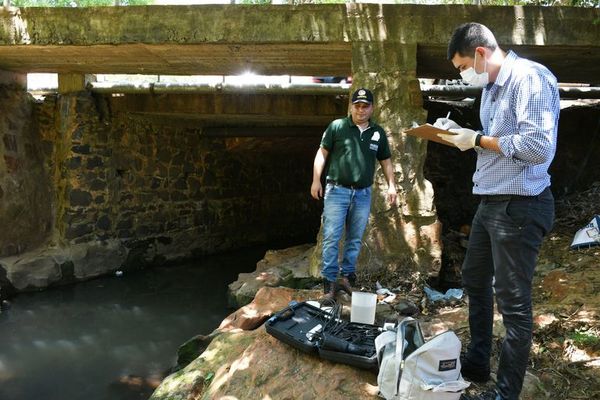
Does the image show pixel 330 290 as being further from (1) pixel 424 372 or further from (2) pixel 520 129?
(2) pixel 520 129

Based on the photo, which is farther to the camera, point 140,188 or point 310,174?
point 310,174

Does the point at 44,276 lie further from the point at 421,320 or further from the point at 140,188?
the point at 421,320

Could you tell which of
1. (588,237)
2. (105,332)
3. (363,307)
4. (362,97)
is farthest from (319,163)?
(105,332)

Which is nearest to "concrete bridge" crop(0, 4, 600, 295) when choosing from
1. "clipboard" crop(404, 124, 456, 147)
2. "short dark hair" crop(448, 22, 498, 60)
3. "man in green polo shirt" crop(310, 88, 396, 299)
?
"man in green polo shirt" crop(310, 88, 396, 299)

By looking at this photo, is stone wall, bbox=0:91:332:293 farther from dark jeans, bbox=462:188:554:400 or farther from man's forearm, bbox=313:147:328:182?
dark jeans, bbox=462:188:554:400

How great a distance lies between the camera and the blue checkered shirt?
1.85 m

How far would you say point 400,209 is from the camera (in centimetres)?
421

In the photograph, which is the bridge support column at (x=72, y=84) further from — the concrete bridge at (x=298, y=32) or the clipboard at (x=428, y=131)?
the clipboard at (x=428, y=131)

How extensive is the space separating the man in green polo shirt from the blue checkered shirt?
1313 mm

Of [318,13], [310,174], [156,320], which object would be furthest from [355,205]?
[310,174]

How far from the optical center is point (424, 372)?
78.1 inches

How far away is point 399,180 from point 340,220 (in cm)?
106

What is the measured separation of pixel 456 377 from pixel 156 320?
4.13 metres

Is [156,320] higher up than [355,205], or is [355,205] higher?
[355,205]
